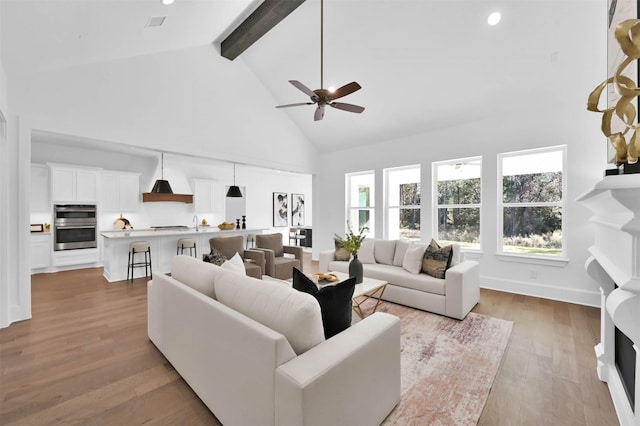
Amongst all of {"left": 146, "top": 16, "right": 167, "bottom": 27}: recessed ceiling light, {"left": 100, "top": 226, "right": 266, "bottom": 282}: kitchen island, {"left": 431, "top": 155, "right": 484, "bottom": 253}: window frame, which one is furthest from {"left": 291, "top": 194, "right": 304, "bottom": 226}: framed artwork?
{"left": 146, "top": 16, "right": 167, "bottom": 27}: recessed ceiling light

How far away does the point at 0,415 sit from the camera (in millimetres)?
1807

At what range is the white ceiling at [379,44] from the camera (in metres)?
2.91

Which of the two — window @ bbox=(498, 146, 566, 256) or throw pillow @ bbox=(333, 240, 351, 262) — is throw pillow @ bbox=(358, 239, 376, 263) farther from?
window @ bbox=(498, 146, 566, 256)

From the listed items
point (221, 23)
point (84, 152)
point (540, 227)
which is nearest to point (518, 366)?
point (540, 227)

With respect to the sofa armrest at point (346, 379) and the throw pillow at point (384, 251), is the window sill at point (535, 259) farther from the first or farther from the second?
the sofa armrest at point (346, 379)

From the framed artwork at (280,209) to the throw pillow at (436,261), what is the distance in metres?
6.90

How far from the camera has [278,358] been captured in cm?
127

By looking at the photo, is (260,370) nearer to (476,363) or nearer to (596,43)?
(476,363)

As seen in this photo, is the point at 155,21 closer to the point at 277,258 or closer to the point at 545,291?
the point at 277,258

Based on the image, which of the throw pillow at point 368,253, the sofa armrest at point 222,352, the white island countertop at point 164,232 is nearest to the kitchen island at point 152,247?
the white island countertop at point 164,232

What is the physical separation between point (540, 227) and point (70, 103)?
712 centimetres

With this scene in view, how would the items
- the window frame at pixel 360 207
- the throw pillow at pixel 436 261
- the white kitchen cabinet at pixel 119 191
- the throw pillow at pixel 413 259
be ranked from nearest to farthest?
the throw pillow at pixel 436 261
the throw pillow at pixel 413 259
the white kitchen cabinet at pixel 119 191
the window frame at pixel 360 207

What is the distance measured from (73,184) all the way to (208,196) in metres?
3.04

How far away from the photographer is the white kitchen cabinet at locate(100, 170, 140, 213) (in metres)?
6.45
